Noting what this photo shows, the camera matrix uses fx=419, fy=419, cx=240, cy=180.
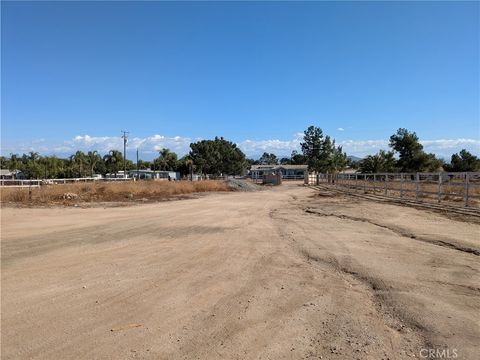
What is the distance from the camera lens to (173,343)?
4.40m

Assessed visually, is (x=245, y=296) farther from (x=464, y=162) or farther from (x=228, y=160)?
(x=228, y=160)

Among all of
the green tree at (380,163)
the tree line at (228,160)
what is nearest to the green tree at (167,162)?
the tree line at (228,160)

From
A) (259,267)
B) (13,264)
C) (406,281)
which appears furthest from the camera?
(13,264)

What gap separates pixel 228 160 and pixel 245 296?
383 ft

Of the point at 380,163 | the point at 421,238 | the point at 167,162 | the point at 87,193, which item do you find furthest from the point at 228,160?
the point at 421,238

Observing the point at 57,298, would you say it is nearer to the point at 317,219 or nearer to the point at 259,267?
the point at 259,267

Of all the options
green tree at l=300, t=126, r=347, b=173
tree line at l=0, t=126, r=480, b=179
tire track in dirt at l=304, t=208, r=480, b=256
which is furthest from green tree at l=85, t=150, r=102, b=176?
tire track in dirt at l=304, t=208, r=480, b=256

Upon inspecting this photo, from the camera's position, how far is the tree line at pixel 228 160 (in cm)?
6838

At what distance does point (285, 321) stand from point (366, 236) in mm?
6449

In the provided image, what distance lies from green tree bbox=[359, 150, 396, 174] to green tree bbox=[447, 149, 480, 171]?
931 cm

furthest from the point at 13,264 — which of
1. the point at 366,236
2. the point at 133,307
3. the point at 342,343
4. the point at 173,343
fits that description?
the point at 366,236

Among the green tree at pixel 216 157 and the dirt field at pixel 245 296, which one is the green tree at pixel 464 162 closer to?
the dirt field at pixel 245 296

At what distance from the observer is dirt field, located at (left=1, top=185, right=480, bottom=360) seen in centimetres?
432

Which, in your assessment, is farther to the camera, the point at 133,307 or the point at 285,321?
the point at 133,307
